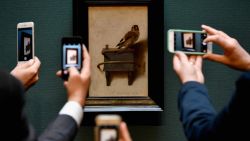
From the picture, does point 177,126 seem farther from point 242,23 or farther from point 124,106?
point 242,23

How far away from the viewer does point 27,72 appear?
130 cm

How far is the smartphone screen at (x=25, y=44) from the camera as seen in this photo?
4.61ft

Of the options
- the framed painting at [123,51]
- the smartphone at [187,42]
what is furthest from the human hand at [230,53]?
the framed painting at [123,51]

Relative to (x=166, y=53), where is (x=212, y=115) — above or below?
below

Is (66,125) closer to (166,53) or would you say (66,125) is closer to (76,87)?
(76,87)

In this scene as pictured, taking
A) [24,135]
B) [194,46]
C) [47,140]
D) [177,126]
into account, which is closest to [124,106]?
[177,126]

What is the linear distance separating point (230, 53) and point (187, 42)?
0.46ft

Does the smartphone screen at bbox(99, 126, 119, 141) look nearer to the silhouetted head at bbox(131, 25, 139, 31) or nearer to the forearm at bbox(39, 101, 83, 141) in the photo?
the forearm at bbox(39, 101, 83, 141)

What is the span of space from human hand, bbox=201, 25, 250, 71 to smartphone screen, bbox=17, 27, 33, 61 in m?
0.59

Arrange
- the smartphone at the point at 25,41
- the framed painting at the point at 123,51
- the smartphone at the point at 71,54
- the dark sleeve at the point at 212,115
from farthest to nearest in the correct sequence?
the framed painting at the point at 123,51 → the smartphone at the point at 25,41 → the smartphone at the point at 71,54 → the dark sleeve at the point at 212,115

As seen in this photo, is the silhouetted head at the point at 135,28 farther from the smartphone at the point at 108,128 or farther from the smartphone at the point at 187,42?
the smartphone at the point at 108,128

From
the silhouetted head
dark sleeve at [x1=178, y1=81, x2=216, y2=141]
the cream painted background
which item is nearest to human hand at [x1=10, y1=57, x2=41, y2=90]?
the cream painted background

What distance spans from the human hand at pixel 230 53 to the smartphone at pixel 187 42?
0.03m

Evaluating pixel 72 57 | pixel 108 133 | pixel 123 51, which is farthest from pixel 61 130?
pixel 123 51
